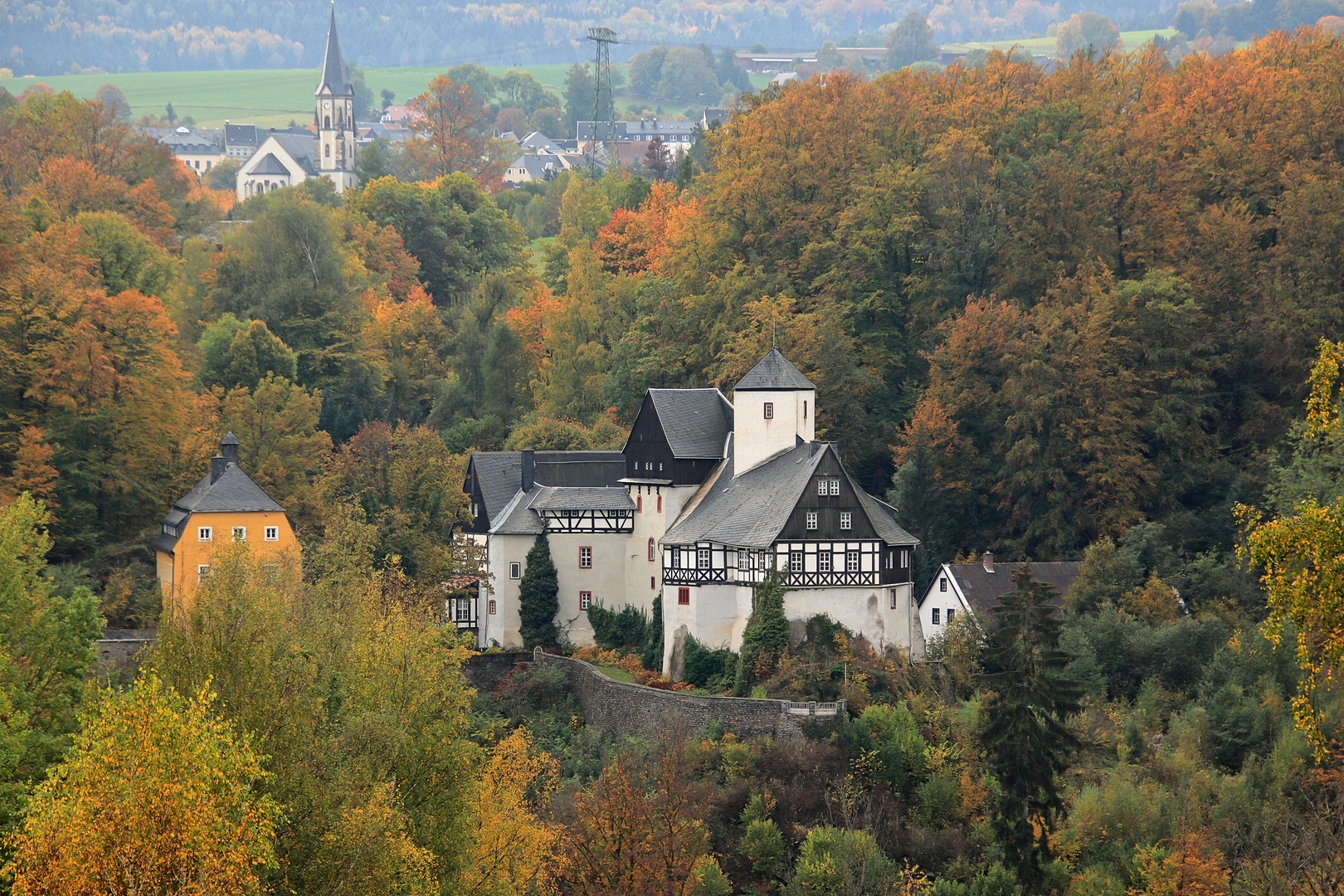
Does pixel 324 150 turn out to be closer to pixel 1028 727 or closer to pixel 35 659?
pixel 1028 727

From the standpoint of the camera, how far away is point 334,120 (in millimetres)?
163250

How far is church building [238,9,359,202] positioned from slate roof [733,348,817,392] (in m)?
109

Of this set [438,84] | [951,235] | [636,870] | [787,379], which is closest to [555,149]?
[438,84]

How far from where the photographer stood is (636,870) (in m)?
40.5

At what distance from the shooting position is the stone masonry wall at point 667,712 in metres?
48.2

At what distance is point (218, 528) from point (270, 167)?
105 metres

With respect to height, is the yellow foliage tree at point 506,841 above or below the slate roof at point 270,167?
below

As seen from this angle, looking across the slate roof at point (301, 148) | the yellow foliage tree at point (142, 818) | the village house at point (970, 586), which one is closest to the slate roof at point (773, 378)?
the village house at point (970, 586)

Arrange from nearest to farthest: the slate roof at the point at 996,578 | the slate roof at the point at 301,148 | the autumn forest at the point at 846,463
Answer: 1. the autumn forest at the point at 846,463
2. the slate roof at the point at 996,578
3. the slate roof at the point at 301,148

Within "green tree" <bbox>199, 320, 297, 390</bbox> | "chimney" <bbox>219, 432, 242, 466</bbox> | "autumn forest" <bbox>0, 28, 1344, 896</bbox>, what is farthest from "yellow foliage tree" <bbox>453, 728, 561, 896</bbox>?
"green tree" <bbox>199, 320, 297, 390</bbox>

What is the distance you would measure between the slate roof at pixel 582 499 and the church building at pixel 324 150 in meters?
104

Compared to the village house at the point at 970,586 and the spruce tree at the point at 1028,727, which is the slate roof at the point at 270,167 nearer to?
the village house at the point at 970,586

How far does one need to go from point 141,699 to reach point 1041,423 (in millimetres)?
39482

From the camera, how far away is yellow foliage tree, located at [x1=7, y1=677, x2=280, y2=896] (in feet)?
70.7
